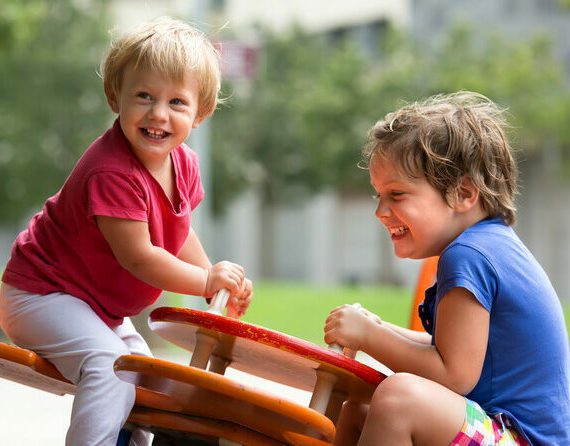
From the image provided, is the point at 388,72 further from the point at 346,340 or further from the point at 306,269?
the point at 346,340

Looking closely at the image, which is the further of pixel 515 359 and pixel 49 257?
pixel 49 257

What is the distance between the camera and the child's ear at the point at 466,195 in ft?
7.97

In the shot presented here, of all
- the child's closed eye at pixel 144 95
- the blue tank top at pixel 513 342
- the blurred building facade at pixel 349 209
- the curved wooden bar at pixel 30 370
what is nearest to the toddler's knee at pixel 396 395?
the blue tank top at pixel 513 342

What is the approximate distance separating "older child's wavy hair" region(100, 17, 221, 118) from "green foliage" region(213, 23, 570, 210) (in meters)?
16.9

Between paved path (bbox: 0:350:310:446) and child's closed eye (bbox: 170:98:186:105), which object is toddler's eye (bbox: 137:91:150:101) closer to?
child's closed eye (bbox: 170:98:186:105)

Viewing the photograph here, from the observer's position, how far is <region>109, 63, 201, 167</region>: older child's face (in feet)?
8.42

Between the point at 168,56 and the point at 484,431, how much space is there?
1133 mm

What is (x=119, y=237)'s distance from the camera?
248cm

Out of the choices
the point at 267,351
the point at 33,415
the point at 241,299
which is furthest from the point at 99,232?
the point at 33,415

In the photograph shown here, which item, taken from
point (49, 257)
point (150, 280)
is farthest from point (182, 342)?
point (49, 257)

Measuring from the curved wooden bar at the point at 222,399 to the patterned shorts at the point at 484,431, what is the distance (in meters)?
0.28

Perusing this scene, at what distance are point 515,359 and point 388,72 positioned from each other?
2323 centimetres

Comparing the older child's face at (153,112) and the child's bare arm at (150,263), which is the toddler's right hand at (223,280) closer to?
the child's bare arm at (150,263)

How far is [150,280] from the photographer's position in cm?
249
